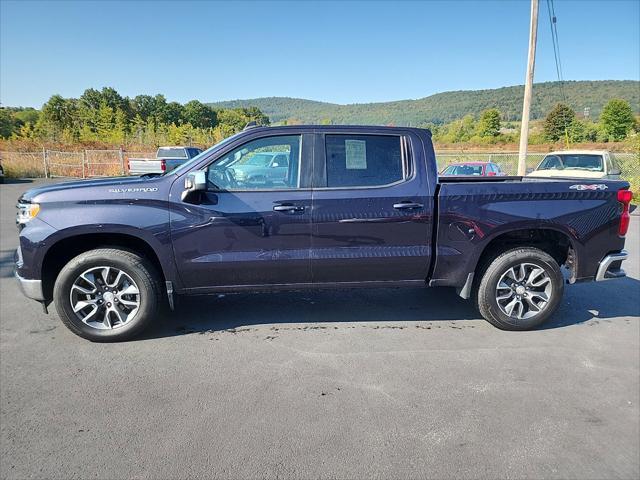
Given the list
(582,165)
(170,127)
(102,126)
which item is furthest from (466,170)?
(102,126)

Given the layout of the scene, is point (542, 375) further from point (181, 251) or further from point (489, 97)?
point (489, 97)

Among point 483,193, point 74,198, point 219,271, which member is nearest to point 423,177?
point 483,193

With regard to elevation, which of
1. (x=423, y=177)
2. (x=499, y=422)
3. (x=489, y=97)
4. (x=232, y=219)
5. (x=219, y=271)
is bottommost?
(x=499, y=422)

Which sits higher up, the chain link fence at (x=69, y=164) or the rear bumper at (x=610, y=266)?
the chain link fence at (x=69, y=164)

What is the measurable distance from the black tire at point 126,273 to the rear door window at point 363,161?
186 centimetres

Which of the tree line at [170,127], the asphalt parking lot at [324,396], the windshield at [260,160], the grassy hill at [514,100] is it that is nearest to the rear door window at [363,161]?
the windshield at [260,160]

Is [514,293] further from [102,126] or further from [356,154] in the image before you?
[102,126]

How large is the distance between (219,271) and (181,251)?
1.25 ft

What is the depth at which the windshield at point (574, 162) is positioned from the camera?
477 inches

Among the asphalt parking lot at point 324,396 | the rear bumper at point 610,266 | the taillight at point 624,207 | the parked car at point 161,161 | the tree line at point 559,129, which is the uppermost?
the tree line at point 559,129

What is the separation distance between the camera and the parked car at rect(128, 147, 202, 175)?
16391 mm

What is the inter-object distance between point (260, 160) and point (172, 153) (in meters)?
19.1

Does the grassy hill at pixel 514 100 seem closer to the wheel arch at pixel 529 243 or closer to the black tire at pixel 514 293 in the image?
the wheel arch at pixel 529 243

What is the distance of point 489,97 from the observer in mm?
105625
